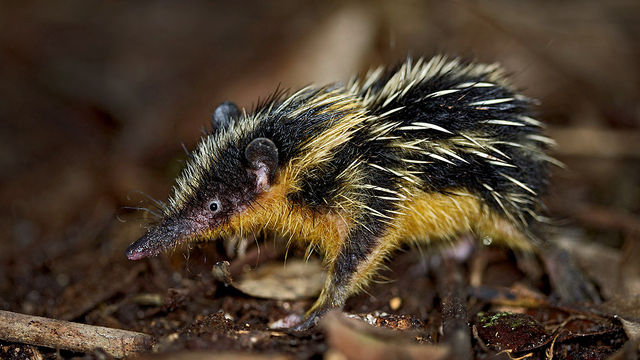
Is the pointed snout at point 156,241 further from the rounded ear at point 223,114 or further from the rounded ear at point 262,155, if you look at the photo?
the rounded ear at point 223,114

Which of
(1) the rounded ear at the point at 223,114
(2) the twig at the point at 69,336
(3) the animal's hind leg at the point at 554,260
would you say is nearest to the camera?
(2) the twig at the point at 69,336

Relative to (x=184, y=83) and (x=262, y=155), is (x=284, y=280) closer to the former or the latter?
(x=262, y=155)

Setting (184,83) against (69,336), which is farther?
(184,83)

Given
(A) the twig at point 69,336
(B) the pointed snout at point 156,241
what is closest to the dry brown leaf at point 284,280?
(B) the pointed snout at point 156,241

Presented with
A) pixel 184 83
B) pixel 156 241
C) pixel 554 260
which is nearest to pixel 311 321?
pixel 156 241

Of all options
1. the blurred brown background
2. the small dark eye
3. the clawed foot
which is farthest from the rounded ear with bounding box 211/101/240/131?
the blurred brown background

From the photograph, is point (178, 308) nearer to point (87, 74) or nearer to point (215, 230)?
point (215, 230)

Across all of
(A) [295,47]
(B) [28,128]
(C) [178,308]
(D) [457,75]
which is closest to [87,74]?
(B) [28,128]

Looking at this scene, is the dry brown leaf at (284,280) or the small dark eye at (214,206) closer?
the small dark eye at (214,206)
